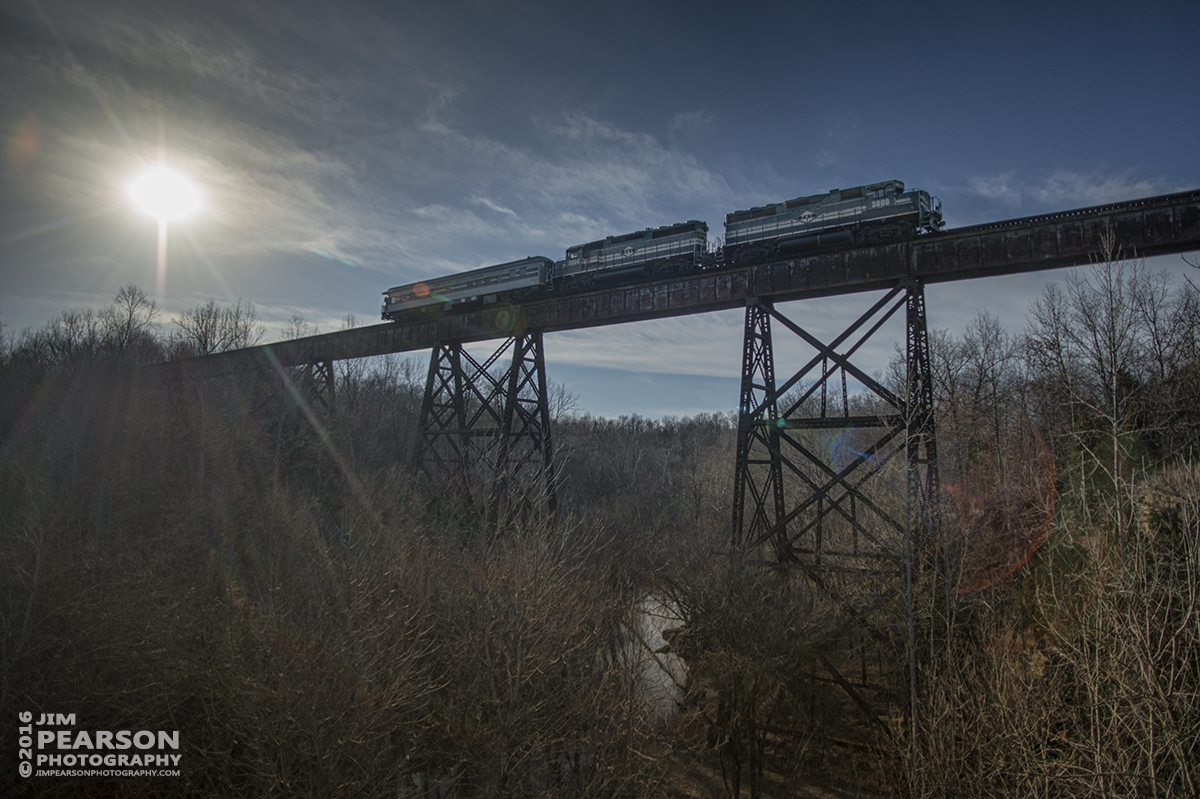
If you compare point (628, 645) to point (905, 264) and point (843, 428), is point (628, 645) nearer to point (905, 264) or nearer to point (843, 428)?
point (843, 428)

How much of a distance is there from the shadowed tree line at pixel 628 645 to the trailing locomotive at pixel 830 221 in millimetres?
3668

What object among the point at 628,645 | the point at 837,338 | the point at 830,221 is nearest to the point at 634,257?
the point at 830,221

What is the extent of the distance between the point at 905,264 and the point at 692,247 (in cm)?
654

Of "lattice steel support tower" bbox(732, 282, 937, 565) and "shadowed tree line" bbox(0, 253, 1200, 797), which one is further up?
"lattice steel support tower" bbox(732, 282, 937, 565)

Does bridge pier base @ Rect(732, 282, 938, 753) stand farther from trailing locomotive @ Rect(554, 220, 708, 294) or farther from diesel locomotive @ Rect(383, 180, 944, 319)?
trailing locomotive @ Rect(554, 220, 708, 294)

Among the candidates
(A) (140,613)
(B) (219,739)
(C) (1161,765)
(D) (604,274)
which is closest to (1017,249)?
(C) (1161,765)

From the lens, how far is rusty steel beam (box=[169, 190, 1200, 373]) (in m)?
7.09

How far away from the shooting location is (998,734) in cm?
714

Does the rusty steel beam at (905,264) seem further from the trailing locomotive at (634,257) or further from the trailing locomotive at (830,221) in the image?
the trailing locomotive at (634,257)

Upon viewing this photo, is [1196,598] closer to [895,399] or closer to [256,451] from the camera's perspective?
[895,399]

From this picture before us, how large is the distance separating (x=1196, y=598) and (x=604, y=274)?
12.7m

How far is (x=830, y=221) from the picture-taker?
11844 millimetres

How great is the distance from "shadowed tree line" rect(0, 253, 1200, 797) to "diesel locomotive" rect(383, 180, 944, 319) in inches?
165

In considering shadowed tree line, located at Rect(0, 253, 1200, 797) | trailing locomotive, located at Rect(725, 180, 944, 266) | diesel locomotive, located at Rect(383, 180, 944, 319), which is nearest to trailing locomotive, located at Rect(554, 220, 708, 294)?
diesel locomotive, located at Rect(383, 180, 944, 319)
